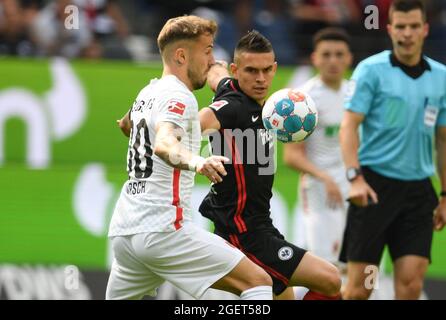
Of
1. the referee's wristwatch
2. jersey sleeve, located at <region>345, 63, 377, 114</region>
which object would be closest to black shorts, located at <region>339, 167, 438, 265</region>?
the referee's wristwatch

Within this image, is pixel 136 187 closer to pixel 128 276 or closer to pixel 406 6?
pixel 128 276

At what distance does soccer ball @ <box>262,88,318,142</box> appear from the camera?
666 cm

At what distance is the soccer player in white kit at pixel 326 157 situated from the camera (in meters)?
9.74

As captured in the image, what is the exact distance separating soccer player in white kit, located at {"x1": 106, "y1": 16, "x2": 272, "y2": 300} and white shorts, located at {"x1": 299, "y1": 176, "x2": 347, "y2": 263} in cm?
357

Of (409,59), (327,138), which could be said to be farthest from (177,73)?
(327,138)

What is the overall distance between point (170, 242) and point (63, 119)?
207 inches

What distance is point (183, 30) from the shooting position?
631cm

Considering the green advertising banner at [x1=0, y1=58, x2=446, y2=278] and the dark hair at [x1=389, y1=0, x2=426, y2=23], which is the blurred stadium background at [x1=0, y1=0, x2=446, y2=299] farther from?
the dark hair at [x1=389, y1=0, x2=426, y2=23]

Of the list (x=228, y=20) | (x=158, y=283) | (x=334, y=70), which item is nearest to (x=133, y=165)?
(x=158, y=283)

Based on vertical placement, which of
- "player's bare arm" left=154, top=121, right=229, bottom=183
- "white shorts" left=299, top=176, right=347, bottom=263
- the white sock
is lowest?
"white shorts" left=299, top=176, right=347, bottom=263

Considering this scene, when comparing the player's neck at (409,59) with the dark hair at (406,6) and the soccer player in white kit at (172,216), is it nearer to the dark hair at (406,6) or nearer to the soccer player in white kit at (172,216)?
the dark hair at (406,6)

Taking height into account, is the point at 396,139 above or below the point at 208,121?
below

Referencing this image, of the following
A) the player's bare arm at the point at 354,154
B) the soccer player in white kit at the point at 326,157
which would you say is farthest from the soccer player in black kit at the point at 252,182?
the soccer player in white kit at the point at 326,157

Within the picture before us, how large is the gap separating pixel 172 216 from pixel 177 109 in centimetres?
61
